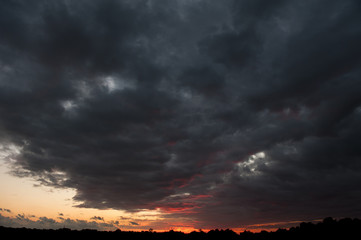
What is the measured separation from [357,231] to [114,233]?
26.3m

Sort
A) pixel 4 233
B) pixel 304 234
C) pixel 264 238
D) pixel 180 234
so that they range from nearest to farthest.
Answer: pixel 304 234
pixel 264 238
pixel 4 233
pixel 180 234

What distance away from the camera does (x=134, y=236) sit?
101 feet

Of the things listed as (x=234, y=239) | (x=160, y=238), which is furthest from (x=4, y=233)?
(x=234, y=239)

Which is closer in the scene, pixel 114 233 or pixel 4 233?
pixel 4 233

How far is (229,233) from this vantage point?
28.9 meters

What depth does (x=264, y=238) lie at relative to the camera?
2697 cm

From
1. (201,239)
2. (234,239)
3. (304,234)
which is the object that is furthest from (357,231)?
(201,239)

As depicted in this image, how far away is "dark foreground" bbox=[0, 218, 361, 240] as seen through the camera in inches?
887

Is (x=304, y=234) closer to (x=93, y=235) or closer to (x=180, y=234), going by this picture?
(x=180, y=234)

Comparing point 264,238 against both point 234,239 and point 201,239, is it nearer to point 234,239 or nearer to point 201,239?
point 234,239

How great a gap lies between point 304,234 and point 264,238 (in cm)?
447

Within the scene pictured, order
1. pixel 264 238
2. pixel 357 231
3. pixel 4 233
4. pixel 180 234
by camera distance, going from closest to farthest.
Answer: pixel 357 231, pixel 264 238, pixel 4 233, pixel 180 234

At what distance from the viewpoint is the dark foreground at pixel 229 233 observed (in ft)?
73.9

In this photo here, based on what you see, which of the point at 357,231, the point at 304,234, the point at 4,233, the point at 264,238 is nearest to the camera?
the point at 357,231
